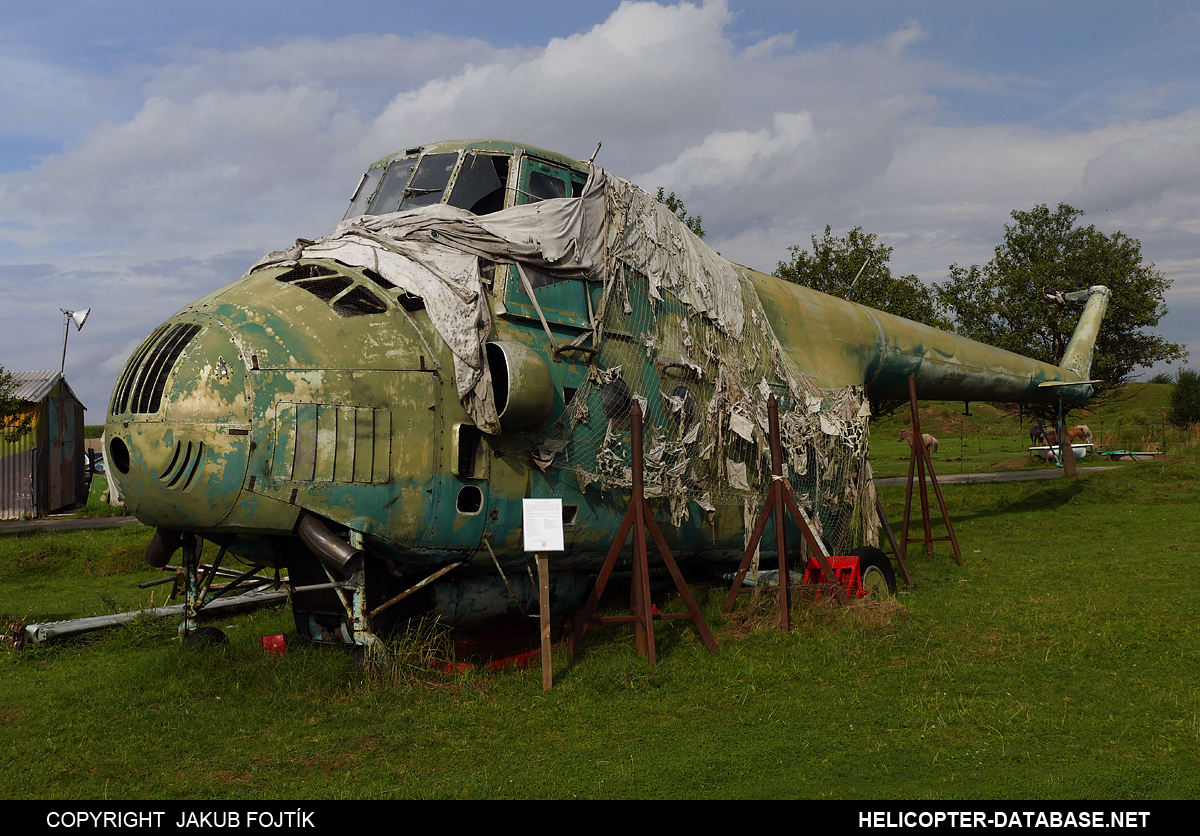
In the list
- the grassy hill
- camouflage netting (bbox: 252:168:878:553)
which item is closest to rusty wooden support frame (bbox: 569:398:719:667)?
camouflage netting (bbox: 252:168:878:553)

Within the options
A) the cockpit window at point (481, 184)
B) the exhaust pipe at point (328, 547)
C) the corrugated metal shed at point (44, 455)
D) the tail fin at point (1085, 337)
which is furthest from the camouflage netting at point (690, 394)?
→ the corrugated metal shed at point (44, 455)

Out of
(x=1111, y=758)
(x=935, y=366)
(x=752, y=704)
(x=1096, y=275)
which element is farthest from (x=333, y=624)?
(x=1096, y=275)

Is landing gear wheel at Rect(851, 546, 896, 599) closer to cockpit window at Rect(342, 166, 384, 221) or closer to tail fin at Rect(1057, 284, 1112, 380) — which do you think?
cockpit window at Rect(342, 166, 384, 221)

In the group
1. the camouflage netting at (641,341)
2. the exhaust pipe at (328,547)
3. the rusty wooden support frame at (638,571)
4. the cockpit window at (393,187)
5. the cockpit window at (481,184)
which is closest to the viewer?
the exhaust pipe at (328,547)

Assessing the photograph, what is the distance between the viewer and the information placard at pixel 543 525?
8.38 m

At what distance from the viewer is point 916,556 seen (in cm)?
1619

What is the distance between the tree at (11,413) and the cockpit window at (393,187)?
18856 millimetres

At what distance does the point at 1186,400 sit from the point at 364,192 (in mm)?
58265

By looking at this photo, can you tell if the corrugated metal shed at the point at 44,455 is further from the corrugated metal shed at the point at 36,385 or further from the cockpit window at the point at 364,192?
the cockpit window at the point at 364,192

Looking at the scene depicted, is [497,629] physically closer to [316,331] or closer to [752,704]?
[752,704]

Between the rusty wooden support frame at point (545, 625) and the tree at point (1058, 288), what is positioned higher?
the tree at point (1058, 288)
